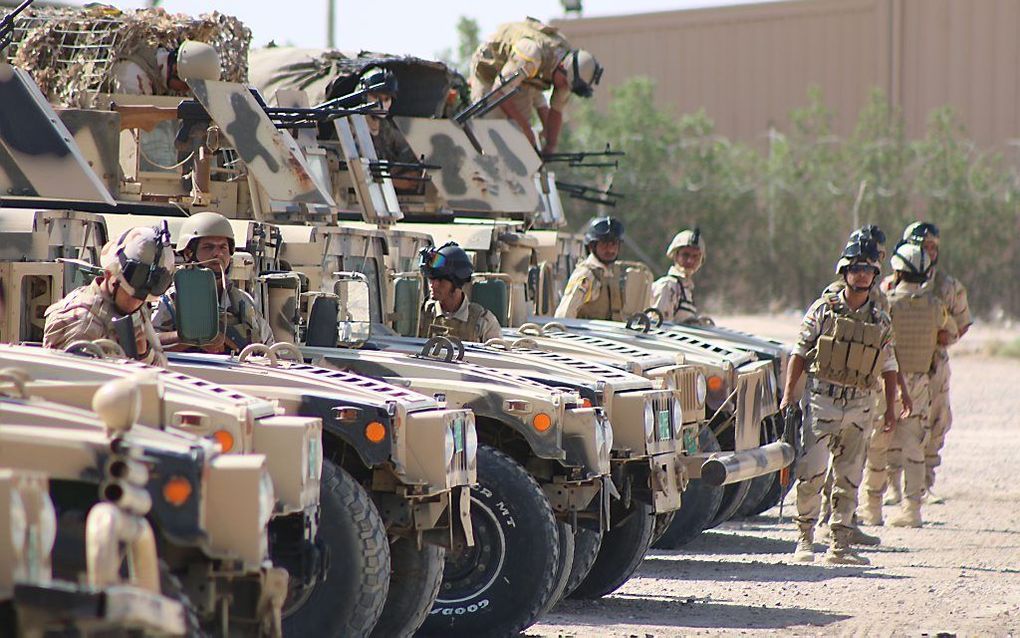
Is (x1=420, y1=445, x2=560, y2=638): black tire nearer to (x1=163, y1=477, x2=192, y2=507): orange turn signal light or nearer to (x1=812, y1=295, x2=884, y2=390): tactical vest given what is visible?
(x1=163, y1=477, x2=192, y2=507): orange turn signal light

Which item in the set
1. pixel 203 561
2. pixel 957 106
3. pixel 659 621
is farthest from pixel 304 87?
pixel 957 106

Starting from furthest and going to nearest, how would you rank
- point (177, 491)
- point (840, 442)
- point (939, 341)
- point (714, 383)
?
point (939, 341) → point (714, 383) → point (840, 442) → point (177, 491)

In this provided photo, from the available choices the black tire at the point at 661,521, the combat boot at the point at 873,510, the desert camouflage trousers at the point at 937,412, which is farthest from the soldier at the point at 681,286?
the black tire at the point at 661,521

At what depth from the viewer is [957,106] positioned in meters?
35.6

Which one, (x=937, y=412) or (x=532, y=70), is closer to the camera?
(x=937, y=412)

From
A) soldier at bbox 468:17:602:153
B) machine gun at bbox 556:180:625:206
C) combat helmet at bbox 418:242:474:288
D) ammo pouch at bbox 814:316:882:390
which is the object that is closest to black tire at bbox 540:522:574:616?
combat helmet at bbox 418:242:474:288

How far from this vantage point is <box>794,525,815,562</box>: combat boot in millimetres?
10844

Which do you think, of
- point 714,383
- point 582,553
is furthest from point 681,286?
point 582,553

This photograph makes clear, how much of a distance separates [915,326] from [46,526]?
8.97 m

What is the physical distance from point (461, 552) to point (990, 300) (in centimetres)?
2651

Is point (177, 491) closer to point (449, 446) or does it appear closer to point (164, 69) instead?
point (449, 446)

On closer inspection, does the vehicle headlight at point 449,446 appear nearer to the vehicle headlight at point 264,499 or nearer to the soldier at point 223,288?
the soldier at point 223,288

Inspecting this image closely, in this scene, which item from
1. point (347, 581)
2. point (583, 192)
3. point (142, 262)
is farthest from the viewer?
point (583, 192)

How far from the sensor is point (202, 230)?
796 centimetres
